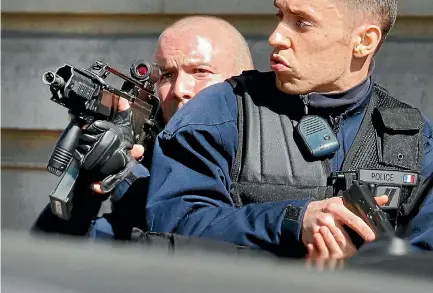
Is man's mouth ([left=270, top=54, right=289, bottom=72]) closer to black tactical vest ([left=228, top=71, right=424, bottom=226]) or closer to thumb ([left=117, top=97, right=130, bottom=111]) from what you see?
black tactical vest ([left=228, top=71, right=424, bottom=226])

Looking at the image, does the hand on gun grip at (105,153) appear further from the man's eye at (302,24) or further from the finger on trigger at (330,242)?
the finger on trigger at (330,242)

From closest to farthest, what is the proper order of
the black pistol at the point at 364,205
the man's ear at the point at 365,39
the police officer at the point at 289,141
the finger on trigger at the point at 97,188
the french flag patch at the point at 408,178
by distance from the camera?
the black pistol at the point at 364,205
the police officer at the point at 289,141
the french flag patch at the point at 408,178
the man's ear at the point at 365,39
the finger on trigger at the point at 97,188

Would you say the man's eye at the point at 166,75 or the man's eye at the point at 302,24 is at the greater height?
the man's eye at the point at 302,24

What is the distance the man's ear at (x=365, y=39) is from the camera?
2816mm

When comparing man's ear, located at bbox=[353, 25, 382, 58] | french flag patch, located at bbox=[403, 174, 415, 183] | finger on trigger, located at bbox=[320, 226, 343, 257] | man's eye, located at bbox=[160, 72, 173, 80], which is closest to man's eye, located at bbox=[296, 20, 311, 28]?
man's ear, located at bbox=[353, 25, 382, 58]

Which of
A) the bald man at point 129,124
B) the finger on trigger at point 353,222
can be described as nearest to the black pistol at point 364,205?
the finger on trigger at point 353,222

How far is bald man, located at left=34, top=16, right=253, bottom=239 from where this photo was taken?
3.04 m

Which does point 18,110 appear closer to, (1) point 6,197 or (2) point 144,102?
(1) point 6,197

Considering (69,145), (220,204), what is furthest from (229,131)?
(69,145)

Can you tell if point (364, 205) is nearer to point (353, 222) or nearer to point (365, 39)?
point (353, 222)

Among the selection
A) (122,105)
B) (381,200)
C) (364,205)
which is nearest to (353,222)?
(364,205)

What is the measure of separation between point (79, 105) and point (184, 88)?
424mm

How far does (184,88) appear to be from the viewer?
3.38 meters

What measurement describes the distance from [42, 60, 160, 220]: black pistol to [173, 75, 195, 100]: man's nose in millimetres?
132
